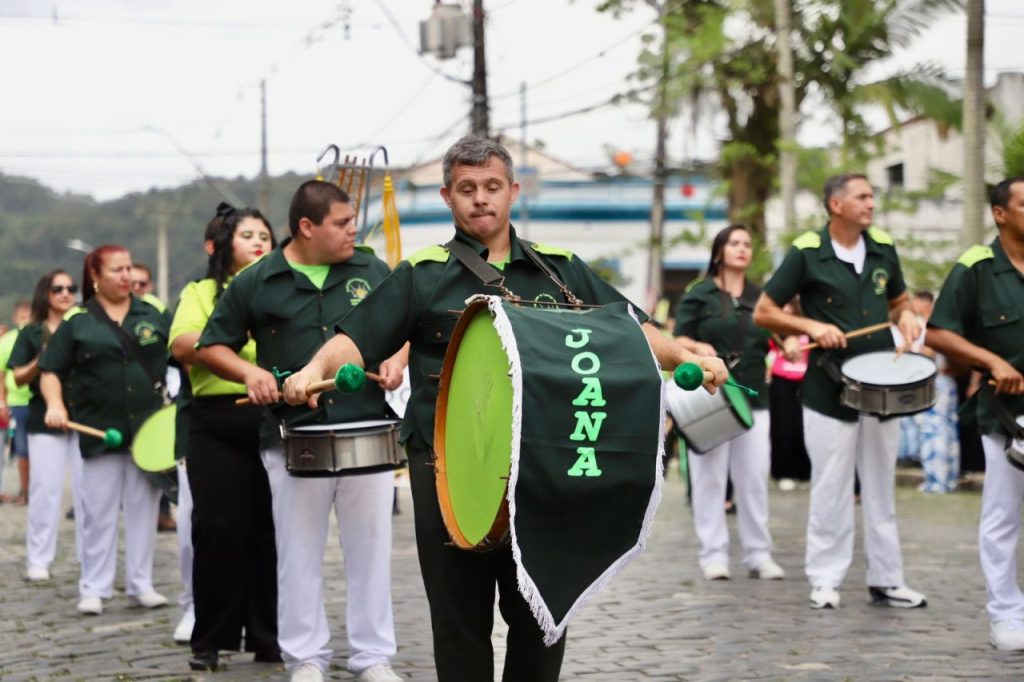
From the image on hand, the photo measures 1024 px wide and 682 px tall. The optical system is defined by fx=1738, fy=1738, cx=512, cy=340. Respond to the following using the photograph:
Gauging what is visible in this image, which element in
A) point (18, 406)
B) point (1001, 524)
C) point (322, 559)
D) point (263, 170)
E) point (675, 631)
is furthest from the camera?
point (263, 170)

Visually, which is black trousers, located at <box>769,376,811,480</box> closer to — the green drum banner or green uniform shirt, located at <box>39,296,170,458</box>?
green uniform shirt, located at <box>39,296,170,458</box>

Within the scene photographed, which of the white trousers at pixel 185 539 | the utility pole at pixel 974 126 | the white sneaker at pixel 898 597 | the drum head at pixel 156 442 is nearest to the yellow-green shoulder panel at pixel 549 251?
the white trousers at pixel 185 539

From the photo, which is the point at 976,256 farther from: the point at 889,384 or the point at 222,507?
the point at 222,507

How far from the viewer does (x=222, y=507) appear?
8758mm

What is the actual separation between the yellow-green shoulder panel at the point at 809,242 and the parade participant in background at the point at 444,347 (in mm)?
4580

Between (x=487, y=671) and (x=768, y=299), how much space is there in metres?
5.25

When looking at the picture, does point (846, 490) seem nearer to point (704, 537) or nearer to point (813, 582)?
point (813, 582)

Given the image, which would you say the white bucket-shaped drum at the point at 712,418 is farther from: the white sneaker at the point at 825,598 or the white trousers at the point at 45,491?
the white trousers at the point at 45,491

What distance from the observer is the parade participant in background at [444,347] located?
5.64m

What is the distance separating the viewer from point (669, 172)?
4234 cm

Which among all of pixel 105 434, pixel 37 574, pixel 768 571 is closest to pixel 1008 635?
pixel 768 571

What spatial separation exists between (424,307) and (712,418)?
6.30m

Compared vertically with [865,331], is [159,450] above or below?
below

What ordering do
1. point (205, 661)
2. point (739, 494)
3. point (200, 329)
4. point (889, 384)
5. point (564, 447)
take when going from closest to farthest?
point (564, 447) → point (205, 661) → point (200, 329) → point (889, 384) → point (739, 494)
